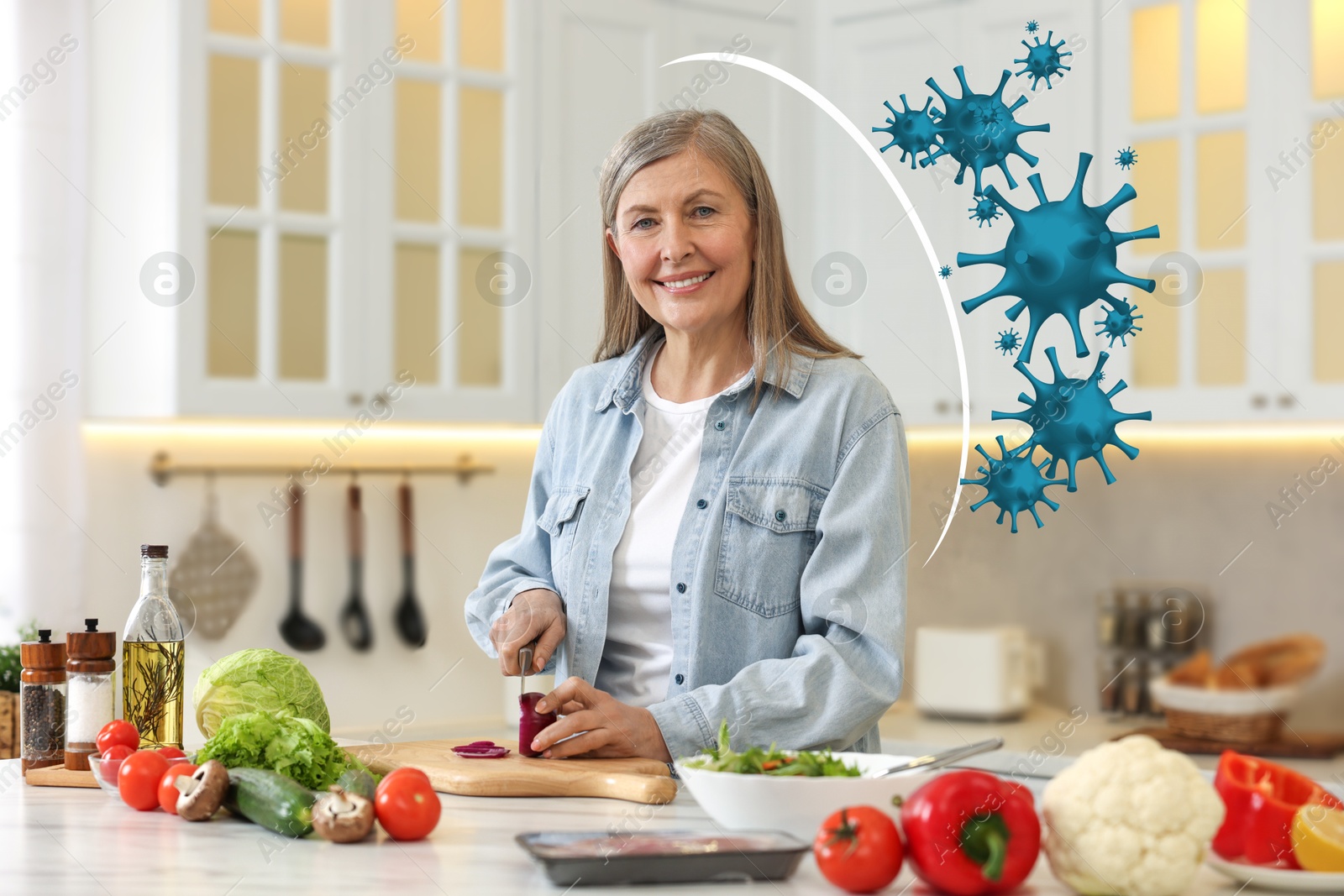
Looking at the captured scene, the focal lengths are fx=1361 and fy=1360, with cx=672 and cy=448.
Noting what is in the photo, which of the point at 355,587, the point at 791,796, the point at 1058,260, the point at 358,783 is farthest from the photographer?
the point at 355,587

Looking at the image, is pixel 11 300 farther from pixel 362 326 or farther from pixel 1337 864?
pixel 1337 864

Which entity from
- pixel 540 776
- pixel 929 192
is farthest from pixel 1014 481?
pixel 929 192

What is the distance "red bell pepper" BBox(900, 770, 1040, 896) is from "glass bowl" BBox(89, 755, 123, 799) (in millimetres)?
739

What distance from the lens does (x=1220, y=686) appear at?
296 cm

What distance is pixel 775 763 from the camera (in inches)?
39.8

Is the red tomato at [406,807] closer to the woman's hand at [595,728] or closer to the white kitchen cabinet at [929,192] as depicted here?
the woman's hand at [595,728]

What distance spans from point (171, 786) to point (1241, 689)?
2444 millimetres

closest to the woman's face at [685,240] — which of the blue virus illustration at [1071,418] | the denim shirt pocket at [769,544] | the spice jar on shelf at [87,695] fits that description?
the denim shirt pocket at [769,544]

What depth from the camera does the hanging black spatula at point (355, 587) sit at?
3.47 metres

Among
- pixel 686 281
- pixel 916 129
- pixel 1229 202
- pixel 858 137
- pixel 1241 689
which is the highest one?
pixel 858 137

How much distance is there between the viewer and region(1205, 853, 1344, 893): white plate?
0.88 m

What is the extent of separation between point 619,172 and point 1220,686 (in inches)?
80.5

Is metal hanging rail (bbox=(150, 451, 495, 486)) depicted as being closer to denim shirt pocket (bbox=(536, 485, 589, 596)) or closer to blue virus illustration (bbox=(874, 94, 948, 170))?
denim shirt pocket (bbox=(536, 485, 589, 596))

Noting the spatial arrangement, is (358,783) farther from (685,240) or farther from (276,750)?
(685,240)
